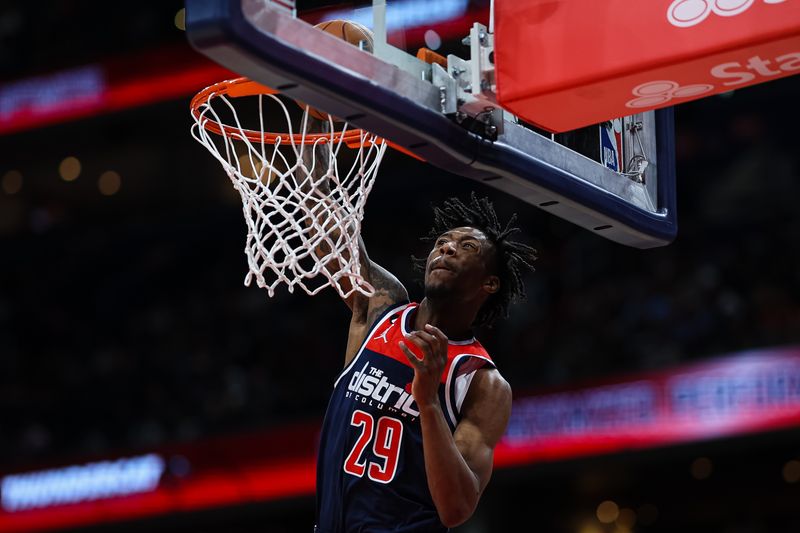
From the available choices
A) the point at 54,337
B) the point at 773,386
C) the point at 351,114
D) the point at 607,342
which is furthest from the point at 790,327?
the point at 54,337

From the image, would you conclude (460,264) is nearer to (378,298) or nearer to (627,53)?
(378,298)

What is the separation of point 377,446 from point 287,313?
8.46 m

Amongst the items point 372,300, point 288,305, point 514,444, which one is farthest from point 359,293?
point 288,305

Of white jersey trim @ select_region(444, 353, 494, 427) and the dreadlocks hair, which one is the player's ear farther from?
white jersey trim @ select_region(444, 353, 494, 427)

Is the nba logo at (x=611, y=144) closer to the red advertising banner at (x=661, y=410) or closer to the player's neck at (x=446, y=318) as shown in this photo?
the player's neck at (x=446, y=318)

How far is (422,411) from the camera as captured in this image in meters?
3.49

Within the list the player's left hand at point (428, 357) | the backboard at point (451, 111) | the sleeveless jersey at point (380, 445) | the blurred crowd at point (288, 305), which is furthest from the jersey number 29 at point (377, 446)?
the blurred crowd at point (288, 305)

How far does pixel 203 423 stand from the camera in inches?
431

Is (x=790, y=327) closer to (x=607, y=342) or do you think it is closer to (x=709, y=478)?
(x=607, y=342)

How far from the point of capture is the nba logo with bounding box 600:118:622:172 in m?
3.84

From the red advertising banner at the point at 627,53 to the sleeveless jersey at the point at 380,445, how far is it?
89 centimetres

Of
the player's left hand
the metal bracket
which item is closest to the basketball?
the metal bracket

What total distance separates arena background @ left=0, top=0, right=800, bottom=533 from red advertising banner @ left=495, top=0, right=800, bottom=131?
5.61m

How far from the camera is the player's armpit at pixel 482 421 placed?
3.71 metres
